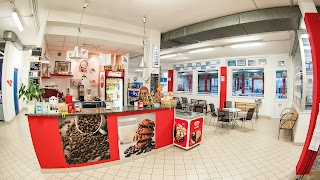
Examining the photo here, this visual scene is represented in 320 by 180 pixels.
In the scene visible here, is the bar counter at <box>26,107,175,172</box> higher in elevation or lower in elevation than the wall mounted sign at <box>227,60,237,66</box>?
lower

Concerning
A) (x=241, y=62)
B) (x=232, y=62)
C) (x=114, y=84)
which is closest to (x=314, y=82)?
(x=114, y=84)

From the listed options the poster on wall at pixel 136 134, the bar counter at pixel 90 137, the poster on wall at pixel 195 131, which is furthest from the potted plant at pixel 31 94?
the poster on wall at pixel 195 131

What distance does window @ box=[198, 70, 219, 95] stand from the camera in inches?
399

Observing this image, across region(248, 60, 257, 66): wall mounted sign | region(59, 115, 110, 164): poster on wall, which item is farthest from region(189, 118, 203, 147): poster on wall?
region(248, 60, 257, 66): wall mounted sign

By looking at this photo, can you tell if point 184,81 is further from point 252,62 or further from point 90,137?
point 90,137

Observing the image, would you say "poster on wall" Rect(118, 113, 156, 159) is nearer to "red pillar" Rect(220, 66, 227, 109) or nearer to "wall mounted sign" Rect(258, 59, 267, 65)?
"red pillar" Rect(220, 66, 227, 109)

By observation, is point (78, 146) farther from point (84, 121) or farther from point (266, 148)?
point (266, 148)

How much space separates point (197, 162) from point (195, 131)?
0.86 metres

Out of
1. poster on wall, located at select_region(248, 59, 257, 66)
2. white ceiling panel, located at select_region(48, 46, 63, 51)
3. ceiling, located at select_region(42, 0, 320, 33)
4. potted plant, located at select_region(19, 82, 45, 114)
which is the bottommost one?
potted plant, located at select_region(19, 82, 45, 114)

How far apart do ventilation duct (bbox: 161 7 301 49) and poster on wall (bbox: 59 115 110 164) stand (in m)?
3.54

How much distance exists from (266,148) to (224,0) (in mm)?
A: 3932

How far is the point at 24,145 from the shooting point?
4250 mm

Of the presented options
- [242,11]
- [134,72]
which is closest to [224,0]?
[242,11]

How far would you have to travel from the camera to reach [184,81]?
1224cm
